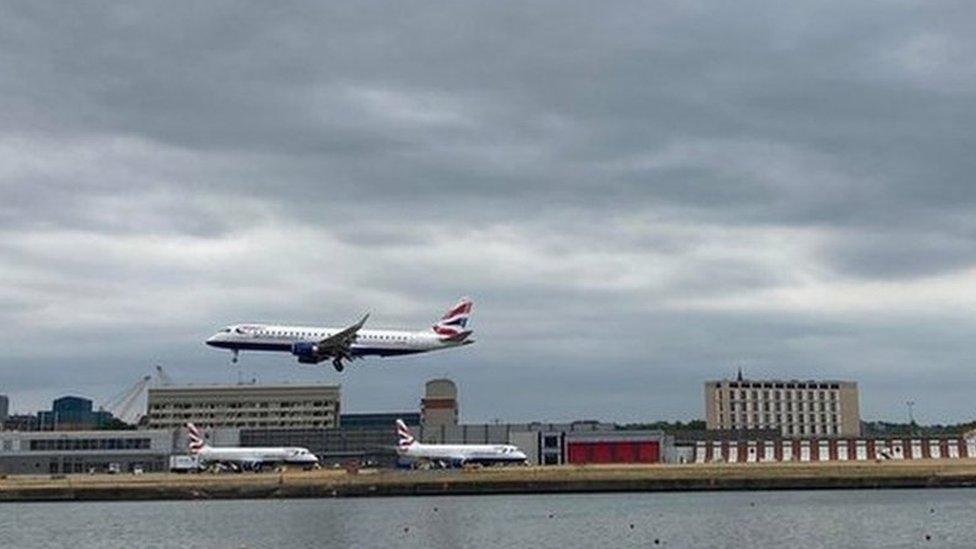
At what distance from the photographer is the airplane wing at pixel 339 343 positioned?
164125 mm

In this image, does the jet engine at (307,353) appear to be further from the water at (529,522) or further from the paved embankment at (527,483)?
the paved embankment at (527,483)

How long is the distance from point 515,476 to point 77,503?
54983 millimetres

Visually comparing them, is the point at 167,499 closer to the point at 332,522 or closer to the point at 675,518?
the point at 332,522

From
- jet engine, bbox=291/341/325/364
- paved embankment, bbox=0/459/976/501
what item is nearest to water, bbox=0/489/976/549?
paved embankment, bbox=0/459/976/501

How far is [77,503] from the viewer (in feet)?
557

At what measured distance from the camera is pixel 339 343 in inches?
6486

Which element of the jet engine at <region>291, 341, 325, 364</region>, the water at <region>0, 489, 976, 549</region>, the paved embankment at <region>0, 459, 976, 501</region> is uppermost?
the jet engine at <region>291, 341, 325, 364</region>

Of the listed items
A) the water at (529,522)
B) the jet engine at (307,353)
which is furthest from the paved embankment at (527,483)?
the jet engine at (307,353)

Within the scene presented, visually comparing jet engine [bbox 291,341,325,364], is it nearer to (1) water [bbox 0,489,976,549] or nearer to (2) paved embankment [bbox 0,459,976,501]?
(1) water [bbox 0,489,976,549]

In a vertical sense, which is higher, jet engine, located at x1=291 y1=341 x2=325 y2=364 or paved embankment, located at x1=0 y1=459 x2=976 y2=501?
jet engine, located at x1=291 y1=341 x2=325 y2=364

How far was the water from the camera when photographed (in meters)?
94.8

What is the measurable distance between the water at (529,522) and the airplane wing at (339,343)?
1759 cm

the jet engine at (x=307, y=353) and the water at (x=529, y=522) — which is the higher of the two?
the jet engine at (x=307, y=353)

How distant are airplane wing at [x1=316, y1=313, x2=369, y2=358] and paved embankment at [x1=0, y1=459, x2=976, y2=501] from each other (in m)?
18.7
